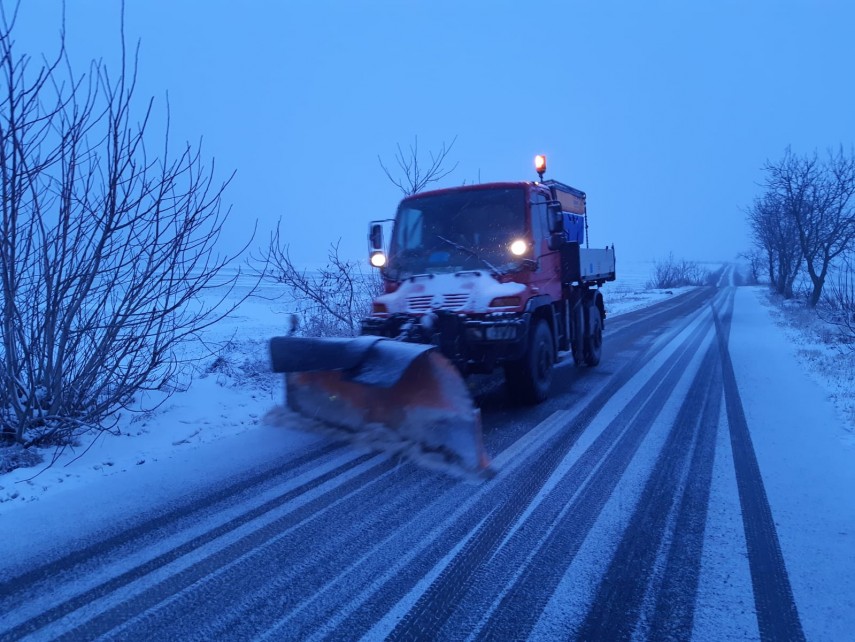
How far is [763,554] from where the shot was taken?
3.36m

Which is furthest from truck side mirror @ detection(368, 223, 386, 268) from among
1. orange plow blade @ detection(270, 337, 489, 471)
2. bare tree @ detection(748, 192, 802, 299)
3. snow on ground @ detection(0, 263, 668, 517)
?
bare tree @ detection(748, 192, 802, 299)

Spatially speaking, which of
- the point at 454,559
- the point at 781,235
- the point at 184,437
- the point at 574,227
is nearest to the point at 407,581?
the point at 454,559

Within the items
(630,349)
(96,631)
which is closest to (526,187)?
(96,631)

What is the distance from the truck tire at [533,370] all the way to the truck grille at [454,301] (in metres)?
0.99

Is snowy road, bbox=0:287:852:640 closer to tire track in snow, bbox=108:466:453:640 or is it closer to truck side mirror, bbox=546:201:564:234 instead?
tire track in snow, bbox=108:466:453:640

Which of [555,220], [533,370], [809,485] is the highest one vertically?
[555,220]

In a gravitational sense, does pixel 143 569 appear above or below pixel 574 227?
below

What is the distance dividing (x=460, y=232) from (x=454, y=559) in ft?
14.5

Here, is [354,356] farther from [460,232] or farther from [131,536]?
[460,232]

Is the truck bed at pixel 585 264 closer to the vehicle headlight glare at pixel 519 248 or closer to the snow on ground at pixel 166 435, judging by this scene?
the vehicle headlight glare at pixel 519 248

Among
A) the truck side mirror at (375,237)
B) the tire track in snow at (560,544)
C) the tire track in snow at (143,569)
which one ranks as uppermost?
the truck side mirror at (375,237)

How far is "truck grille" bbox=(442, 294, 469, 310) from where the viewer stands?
20.7ft

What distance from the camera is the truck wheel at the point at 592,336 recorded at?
9.86 metres

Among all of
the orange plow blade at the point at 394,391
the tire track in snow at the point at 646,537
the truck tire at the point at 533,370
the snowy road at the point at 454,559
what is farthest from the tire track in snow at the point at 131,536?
the truck tire at the point at 533,370
